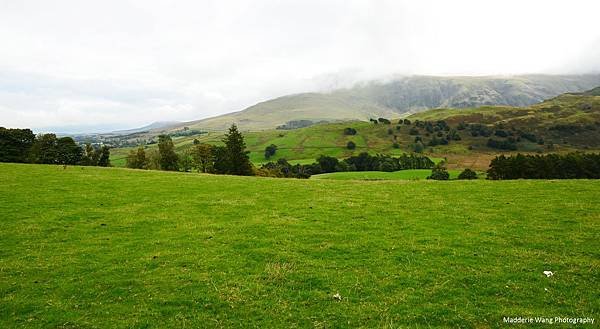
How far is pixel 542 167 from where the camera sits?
66000 millimetres

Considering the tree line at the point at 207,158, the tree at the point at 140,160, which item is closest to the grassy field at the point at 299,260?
the tree line at the point at 207,158

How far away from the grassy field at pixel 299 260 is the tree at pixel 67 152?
5689 cm

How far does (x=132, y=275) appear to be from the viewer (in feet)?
48.4

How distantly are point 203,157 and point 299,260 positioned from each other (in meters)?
69.2

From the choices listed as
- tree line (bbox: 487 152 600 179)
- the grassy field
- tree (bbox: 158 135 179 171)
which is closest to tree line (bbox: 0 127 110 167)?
tree (bbox: 158 135 179 171)

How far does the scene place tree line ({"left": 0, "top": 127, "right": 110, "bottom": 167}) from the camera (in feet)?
239

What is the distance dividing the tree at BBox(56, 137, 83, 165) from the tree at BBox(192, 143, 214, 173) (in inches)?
1039

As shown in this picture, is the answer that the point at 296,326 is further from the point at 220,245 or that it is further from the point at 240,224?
the point at 240,224

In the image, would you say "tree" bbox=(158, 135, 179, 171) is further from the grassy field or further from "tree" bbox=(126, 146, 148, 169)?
the grassy field

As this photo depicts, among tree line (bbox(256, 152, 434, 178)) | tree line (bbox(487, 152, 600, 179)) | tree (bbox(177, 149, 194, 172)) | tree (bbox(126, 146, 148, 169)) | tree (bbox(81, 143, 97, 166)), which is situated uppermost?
tree (bbox(81, 143, 97, 166))

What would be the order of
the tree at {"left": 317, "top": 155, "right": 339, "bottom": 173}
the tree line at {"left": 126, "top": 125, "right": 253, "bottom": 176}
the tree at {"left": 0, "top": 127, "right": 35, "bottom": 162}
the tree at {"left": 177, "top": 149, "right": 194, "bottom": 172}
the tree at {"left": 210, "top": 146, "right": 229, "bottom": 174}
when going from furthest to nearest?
the tree at {"left": 317, "top": 155, "right": 339, "bottom": 173}
the tree at {"left": 177, "top": 149, "right": 194, "bottom": 172}
the tree at {"left": 210, "top": 146, "right": 229, "bottom": 174}
the tree line at {"left": 126, "top": 125, "right": 253, "bottom": 176}
the tree at {"left": 0, "top": 127, "right": 35, "bottom": 162}

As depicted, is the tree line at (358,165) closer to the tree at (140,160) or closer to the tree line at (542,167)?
the tree at (140,160)

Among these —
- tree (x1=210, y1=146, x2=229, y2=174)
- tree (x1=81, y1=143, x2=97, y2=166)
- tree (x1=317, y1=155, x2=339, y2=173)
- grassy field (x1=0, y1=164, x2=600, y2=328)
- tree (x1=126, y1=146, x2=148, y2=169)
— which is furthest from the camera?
tree (x1=317, y1=155, x2=339, y2=173)

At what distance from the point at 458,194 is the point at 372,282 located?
19.5 m
